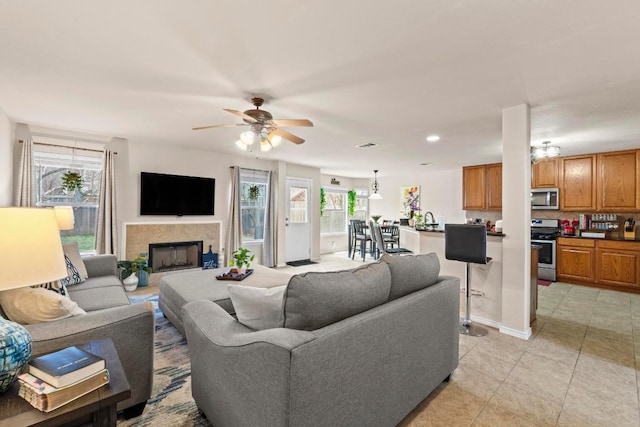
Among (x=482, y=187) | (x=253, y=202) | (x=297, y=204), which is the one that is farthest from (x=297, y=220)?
(x=482, y=187)

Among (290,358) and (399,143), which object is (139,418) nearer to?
(290,358)

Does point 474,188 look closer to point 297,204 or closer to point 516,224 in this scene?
point 516,224

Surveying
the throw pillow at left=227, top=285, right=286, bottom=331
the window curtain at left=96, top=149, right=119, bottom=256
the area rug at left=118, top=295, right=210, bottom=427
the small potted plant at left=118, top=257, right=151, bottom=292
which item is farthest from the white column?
the window curtain at left=96, top=149, right=119, bottom=256

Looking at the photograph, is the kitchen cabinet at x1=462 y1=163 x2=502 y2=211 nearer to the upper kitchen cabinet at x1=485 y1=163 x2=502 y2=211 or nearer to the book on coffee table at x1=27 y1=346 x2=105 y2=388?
the upper kitchen cabinet at x1=485 y1=163 x2=502 y2=211

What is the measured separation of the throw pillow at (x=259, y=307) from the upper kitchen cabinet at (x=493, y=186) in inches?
235

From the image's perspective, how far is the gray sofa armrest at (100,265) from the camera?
11.1ft

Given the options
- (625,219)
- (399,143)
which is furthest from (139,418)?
(625,219)

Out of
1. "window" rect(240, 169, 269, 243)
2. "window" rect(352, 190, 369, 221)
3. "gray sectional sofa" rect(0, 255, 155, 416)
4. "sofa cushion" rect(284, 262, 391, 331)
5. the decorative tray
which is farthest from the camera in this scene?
"window" rect(352, 190, 369, 221)

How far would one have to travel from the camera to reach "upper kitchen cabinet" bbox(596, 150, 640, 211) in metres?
4.62

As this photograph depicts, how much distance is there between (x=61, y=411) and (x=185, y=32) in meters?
1.95

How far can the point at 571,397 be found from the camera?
1.97 metres

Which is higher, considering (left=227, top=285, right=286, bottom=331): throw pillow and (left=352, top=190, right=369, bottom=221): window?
(left=352, top=190, right=369, bottom=221): window

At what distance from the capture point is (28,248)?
3.36 ft

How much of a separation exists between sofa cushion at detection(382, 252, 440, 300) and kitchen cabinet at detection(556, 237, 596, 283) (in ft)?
15.2
